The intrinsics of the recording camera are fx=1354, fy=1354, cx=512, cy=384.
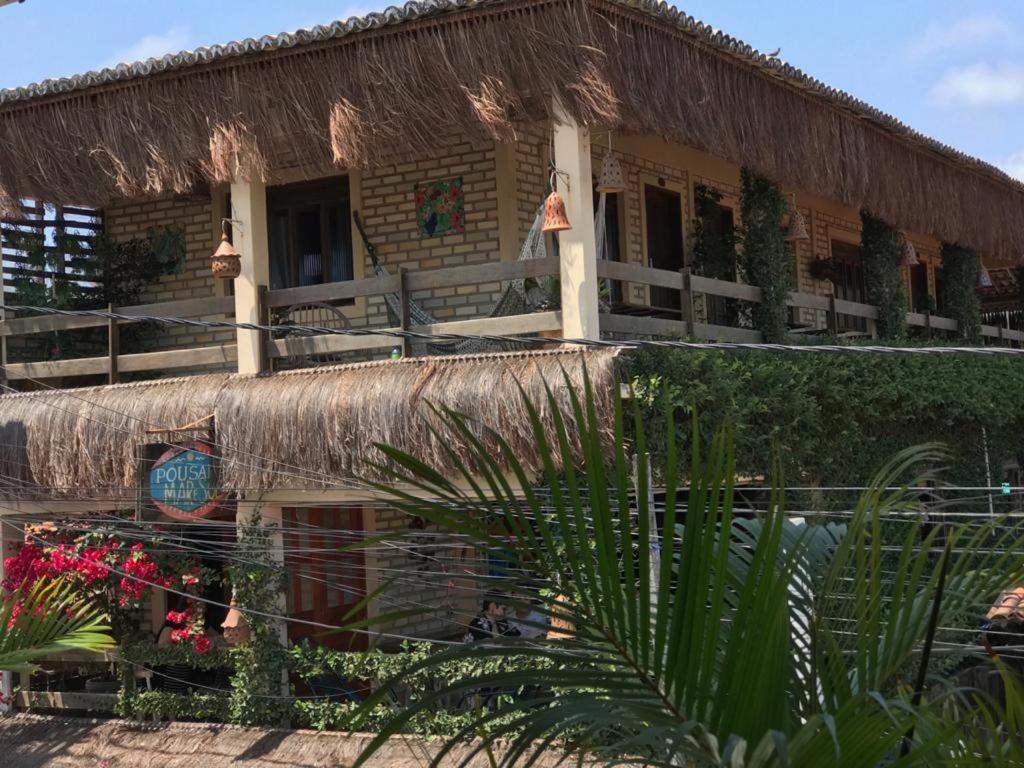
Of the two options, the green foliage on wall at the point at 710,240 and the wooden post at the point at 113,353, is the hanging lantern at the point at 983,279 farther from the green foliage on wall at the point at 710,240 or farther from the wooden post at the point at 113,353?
the wooden post at the point at 113,353

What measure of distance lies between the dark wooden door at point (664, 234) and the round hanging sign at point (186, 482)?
542 cm

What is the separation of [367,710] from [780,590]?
879 mm

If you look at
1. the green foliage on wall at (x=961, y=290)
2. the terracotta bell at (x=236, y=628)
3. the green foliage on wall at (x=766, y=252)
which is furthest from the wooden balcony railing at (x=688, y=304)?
the terracotta bell at (x=236, y=628)

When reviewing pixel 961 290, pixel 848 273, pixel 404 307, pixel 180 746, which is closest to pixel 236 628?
pixel 180 746

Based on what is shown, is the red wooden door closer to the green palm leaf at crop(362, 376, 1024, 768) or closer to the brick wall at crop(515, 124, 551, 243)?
the brick wall at crop(515, 124, 551, 243)

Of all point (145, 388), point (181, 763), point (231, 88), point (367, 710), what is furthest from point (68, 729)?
point (367, 710)

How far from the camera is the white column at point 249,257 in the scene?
1160 cm

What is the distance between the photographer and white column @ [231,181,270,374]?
1160 cm

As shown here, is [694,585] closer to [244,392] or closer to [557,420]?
[557,420]

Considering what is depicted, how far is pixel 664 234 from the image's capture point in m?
14.8

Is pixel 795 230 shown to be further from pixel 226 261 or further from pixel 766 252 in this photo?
pixel 226 261

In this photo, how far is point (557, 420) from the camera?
300 cm

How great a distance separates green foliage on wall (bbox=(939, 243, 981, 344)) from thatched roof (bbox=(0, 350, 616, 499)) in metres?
8.62

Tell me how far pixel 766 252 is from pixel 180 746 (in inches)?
268
